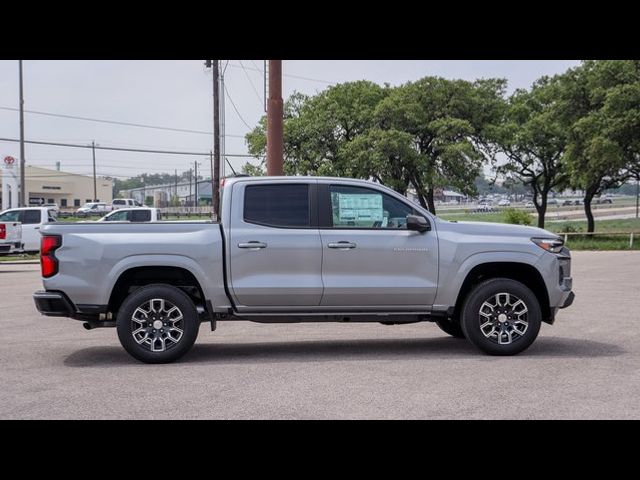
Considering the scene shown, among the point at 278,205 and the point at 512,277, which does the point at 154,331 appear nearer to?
the point at 278,205

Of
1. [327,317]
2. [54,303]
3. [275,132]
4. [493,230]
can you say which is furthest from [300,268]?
[275,132]

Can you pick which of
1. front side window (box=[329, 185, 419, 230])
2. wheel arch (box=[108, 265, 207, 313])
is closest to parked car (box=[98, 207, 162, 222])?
wheel arch (box=[108, 265, 207, 313])

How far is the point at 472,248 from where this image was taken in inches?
335

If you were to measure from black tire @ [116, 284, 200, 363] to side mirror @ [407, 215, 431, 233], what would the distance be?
2552 mm

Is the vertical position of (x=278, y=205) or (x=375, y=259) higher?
(x=278, y=205)

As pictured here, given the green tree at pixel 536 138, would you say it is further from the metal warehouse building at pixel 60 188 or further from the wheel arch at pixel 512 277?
the metal warehouse building at pixel 60 188

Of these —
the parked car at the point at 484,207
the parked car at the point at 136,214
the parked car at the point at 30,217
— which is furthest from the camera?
the parked car at the point at 484,207

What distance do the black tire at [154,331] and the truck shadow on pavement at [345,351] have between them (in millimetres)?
255

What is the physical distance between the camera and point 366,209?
28.5 feet

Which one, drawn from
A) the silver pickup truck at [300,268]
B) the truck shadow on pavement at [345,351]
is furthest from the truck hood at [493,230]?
the truck shadow on pavement at [345,351]

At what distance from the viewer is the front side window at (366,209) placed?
862cm

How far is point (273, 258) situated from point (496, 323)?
2.60 m

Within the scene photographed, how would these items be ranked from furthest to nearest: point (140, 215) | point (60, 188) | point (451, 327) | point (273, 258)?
point (60, 188), point (140, 215), point (451, 327), point (273, 258)
